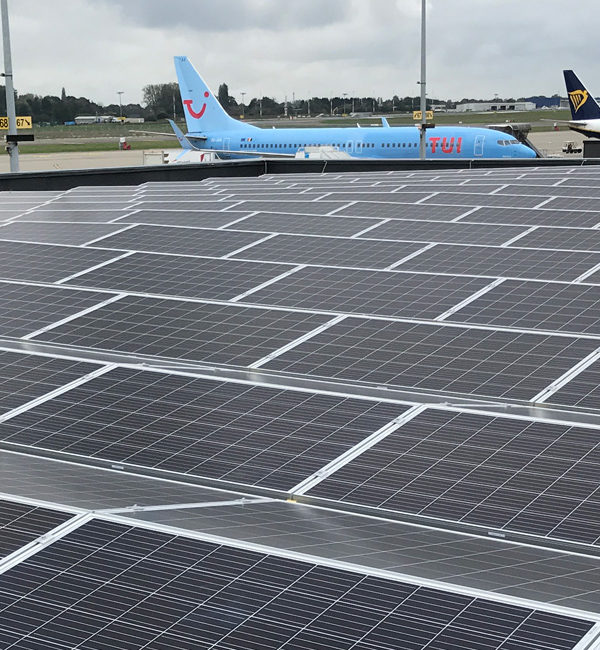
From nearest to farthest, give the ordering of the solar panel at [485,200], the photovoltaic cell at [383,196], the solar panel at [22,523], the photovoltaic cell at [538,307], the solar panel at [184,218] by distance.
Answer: the solar panel at [22,523] < the photovoltaic cell at [538,307] < the solar panel at [184,218] < the solar panel at [485,200] < the photovoltaic cell at [383,196]

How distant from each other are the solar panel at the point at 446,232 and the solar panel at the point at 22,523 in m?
14.6

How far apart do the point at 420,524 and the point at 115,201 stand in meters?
21.6

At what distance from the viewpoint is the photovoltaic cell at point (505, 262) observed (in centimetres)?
2030

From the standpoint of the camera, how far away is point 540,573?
931 cm

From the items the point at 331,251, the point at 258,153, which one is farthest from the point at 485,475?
the point at 258,153

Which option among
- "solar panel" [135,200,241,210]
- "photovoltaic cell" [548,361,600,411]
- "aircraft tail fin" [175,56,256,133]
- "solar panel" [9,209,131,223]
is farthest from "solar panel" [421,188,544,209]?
"aircraft tail fin" [175,56,256,133]

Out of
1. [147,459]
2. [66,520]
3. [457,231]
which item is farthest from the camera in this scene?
[457,231]

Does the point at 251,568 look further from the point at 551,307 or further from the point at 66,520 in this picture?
the point at 551,307

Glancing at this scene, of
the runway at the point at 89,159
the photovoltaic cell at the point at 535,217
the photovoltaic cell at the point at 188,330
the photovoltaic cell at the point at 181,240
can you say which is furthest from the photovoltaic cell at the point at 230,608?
the runway at the point at 89,159

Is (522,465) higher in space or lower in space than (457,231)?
lower

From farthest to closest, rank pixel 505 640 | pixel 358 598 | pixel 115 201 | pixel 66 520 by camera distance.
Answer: pixel 115 201 → pixel 66 520 → pixel 358 598 → pixel 505 640

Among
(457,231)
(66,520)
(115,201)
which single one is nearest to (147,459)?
(66,520)

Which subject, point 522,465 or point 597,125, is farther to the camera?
point 597,125

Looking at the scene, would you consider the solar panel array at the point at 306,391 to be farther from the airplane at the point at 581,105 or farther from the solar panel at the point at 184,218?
the airplane at the point at 581,105
